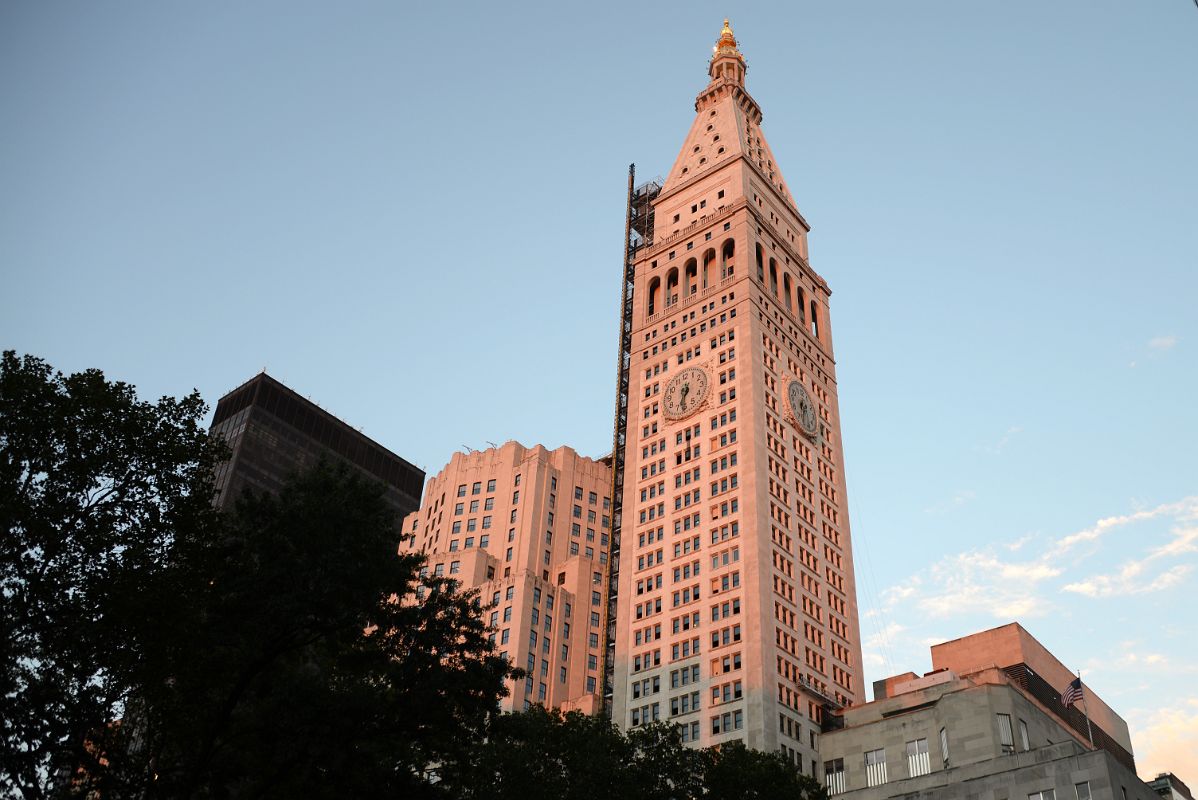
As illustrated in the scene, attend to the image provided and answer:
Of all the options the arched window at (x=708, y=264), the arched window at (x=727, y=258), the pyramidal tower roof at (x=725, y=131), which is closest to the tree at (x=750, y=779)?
the arched window at (x=727, y=258)

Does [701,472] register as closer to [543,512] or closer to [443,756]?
[543,512]

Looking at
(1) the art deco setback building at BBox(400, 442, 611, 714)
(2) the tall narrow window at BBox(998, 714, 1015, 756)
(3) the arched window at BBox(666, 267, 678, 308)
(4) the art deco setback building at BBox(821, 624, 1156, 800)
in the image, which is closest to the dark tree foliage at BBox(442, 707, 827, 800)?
(4) the art deco setback building at BBox(821, 624, 1156, 800)

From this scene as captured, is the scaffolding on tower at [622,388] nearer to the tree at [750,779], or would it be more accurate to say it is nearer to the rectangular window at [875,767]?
the rectangular window at [875,767]

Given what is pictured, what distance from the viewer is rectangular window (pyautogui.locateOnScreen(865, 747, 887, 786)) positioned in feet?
292

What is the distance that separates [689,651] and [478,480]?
186 ft

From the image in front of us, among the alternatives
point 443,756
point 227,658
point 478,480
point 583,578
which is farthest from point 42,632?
point 478,480

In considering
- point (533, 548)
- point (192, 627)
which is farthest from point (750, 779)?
point (533, 548)

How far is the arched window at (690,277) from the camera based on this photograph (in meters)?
135

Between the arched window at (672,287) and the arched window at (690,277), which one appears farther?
the arched window at (672,287)

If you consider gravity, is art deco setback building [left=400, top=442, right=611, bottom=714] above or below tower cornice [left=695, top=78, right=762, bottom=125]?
below

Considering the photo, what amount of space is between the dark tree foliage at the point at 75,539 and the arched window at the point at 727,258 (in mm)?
97942

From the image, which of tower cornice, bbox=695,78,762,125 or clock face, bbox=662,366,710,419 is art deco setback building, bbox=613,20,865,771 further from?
tower cornice, bbox=695,78,762,125

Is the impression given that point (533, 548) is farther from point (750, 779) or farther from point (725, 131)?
point (750, 779)

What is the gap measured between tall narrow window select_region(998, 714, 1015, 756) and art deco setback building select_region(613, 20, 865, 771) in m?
18.3
